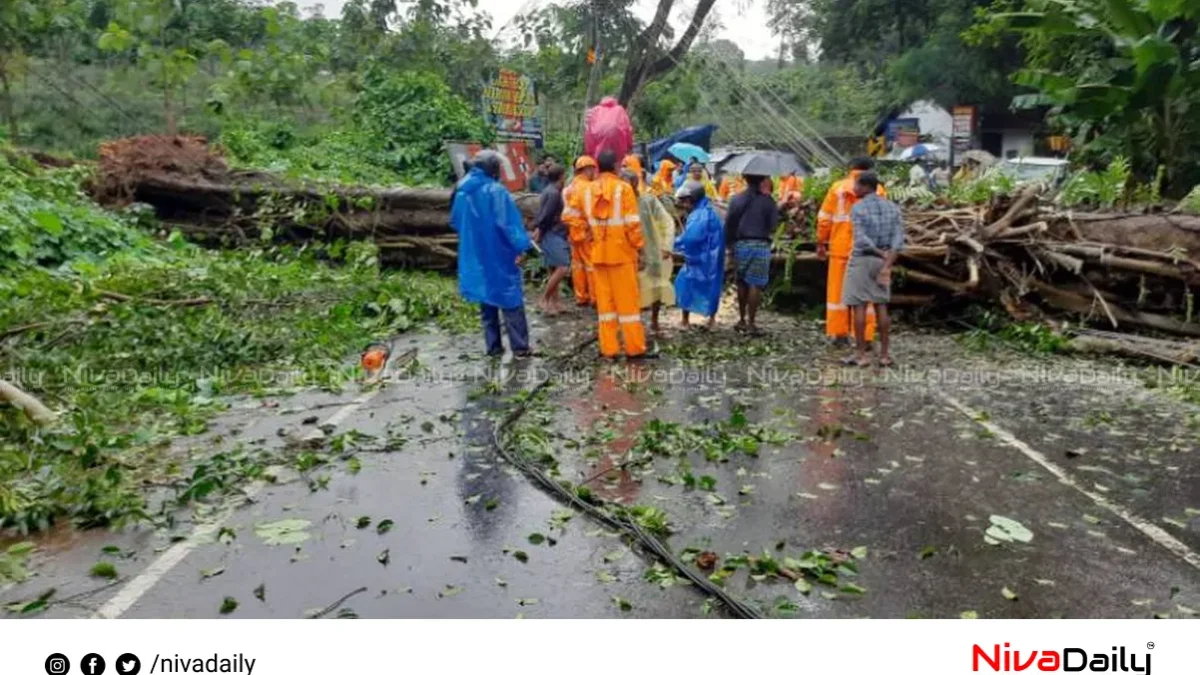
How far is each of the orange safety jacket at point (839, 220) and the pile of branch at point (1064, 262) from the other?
1.50m

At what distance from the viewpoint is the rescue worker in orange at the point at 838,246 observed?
9672 mm

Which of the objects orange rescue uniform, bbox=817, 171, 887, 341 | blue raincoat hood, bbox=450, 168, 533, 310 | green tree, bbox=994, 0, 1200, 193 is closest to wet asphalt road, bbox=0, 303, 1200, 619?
blue raincoat hood, bbox=450, 168, 533, 310

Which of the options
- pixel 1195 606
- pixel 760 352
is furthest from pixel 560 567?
pixel 760 352

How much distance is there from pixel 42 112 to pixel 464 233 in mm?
24010

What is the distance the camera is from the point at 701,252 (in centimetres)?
1033

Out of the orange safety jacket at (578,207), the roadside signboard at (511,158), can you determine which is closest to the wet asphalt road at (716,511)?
the orange safety jacket at (578,207)

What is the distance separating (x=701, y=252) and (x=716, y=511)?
18.4 feet

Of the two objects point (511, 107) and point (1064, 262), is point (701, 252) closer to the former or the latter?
point (1064, 262)

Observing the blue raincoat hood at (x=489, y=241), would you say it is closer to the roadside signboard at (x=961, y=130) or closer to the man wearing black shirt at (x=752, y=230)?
the man wearing black shirt at (x=752, y=230)

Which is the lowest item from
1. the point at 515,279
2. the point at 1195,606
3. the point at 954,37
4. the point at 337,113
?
the point at 1195,606

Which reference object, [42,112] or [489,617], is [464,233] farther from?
[42,112]

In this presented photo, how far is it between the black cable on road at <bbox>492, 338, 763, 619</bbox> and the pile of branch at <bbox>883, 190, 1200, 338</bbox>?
582 centimetres

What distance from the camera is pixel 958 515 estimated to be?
4984mm
